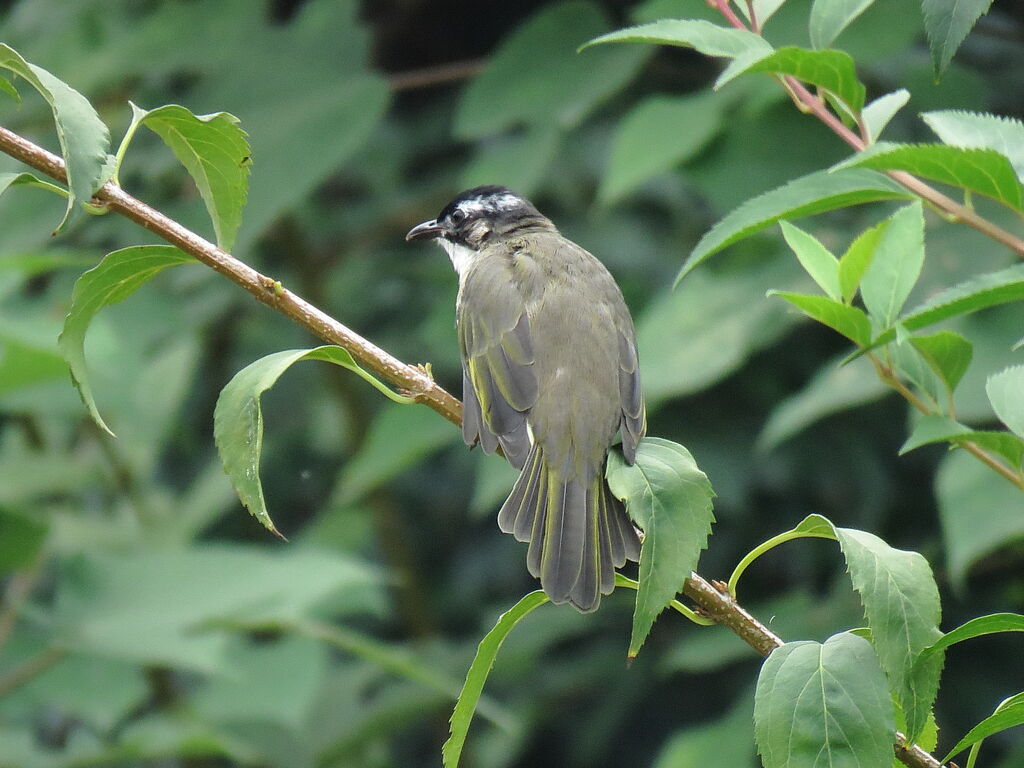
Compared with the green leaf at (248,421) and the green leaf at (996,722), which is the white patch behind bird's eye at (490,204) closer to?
the green leaf at (248,421)

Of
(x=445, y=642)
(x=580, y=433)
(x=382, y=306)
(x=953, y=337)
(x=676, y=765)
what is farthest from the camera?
(x=382, y=306)

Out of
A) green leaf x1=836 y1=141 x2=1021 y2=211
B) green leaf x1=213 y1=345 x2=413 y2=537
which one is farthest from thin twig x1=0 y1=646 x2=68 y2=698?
green leaf x1=836 y1=141 x2=1021 y2=211

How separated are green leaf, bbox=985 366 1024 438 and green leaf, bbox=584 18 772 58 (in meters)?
0.54

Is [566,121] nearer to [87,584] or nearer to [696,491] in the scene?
[87,584]

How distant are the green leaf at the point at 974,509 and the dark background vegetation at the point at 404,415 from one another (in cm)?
1

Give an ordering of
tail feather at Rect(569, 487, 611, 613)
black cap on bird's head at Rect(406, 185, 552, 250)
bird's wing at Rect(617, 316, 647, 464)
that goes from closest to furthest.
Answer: tail feather at Rect(569, 487, 611, 613) < bird's wing at Rect(617, 316, 647, 464) < black cap on bird's head at Rect(406, 185, 552, 250)

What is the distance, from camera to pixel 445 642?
5816 mm

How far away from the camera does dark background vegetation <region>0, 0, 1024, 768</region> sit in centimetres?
416

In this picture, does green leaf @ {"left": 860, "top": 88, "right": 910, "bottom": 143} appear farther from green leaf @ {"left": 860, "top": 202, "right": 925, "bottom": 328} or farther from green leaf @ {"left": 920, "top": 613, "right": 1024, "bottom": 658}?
green leaf @ {"left": 920, "top": 613, "right": 1024, "bottom": 658}

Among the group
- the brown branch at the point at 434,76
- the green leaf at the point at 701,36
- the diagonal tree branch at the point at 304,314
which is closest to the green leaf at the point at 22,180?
the diagonal tree branch at the point at 304,314

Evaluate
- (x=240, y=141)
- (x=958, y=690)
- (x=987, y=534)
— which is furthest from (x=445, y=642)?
(x=240, y=141)

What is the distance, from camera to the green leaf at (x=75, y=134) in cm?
143

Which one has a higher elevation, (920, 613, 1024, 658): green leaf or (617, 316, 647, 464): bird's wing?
(920, 613, 1024, 658): green leaf

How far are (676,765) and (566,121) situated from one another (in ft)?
7.13
